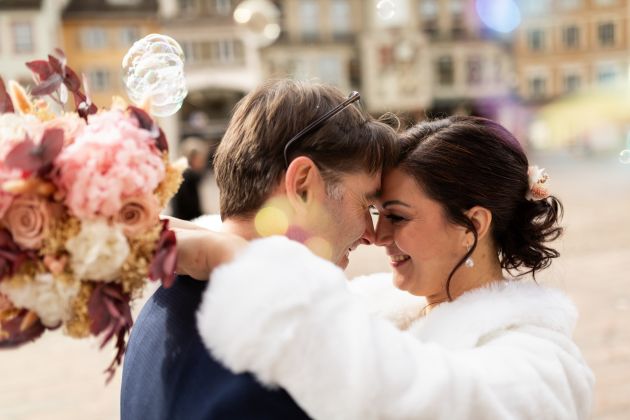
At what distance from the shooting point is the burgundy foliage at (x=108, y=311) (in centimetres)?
113

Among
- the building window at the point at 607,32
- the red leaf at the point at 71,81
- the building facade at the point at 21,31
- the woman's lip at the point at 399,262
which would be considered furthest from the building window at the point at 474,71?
the red leaf at the point at 71,81

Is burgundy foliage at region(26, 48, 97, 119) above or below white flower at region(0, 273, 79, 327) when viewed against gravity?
above

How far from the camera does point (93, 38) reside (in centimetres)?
3052

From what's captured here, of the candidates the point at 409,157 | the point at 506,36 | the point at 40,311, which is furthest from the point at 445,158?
the point at 506,36

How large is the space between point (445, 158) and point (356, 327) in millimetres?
862

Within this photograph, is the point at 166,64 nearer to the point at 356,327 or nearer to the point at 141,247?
the point at 141,247

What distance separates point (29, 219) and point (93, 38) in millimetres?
32335

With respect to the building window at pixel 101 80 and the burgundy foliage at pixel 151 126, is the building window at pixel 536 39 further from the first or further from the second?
the burgundy foliage at pixel 151 126

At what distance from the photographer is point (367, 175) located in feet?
5.40

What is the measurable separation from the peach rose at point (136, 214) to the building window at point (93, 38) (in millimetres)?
32180

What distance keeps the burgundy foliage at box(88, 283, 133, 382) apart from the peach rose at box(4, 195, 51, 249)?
0.14 m

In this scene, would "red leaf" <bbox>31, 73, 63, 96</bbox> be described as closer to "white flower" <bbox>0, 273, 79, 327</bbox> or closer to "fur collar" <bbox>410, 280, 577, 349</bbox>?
"white flower" <bbox>0, 273, 79, 327</bbox>

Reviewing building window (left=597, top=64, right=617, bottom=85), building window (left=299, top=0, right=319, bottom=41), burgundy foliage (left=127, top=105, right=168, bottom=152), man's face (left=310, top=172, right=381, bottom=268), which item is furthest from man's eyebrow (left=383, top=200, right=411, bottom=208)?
building window (left=597, top=64, right=617, bottom=85)

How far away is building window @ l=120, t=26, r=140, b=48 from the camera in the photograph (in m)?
31.1
